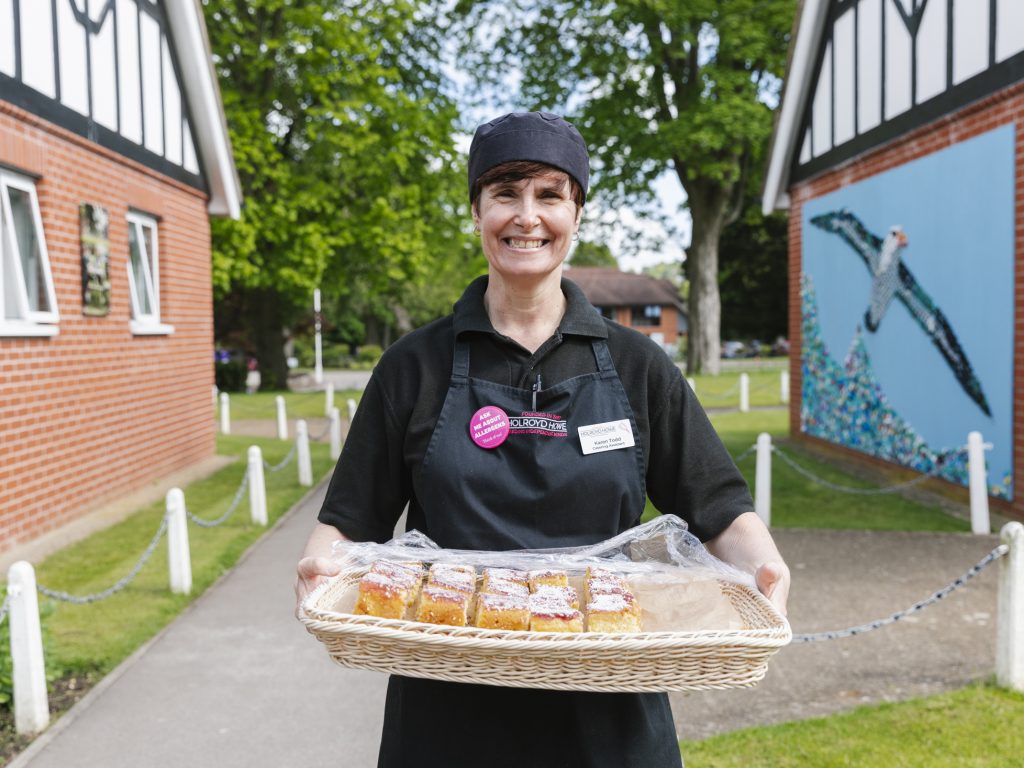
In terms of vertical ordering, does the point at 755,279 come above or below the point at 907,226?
above

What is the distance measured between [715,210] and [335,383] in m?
16.1

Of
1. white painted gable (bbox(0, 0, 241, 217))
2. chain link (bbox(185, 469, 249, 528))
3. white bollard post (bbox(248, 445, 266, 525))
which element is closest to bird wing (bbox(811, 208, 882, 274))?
white bollard post (bbox(248, 445, 266, 525))

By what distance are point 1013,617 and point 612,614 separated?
412cm

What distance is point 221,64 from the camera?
91.4ft

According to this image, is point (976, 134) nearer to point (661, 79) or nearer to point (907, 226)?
point (907, 226)

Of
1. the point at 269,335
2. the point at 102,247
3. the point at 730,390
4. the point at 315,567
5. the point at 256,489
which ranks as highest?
the point at 102,247

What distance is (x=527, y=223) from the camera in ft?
7.73

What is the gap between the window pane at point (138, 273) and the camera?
1342 centimetres

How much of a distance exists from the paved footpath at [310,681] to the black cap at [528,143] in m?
3.35

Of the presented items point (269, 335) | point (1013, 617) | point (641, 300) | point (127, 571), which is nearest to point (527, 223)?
point (1013, 617)

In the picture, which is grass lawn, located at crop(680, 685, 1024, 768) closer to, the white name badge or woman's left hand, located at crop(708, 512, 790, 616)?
woman's left hand, located at crop(708, 512, 790, 616)

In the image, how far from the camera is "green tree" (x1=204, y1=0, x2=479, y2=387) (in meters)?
26.8

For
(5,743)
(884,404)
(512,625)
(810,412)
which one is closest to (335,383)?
(810,412)

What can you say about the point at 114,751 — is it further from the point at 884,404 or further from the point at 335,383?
the point at 335,383
